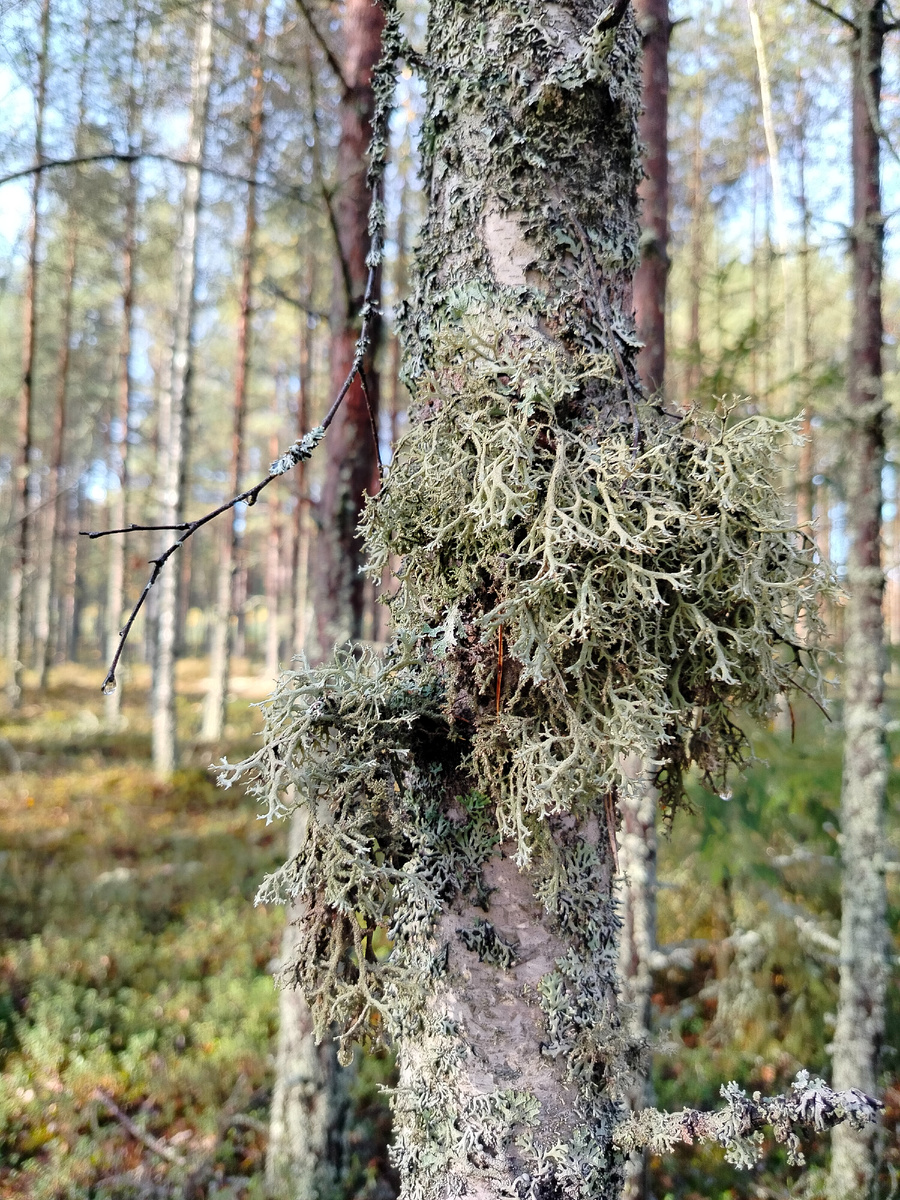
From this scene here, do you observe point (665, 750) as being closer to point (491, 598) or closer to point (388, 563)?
point (491, 598)

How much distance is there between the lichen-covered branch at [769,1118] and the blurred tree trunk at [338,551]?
2626mm

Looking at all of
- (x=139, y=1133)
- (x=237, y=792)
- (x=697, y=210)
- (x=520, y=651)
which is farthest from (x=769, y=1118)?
(x=697, y=210)

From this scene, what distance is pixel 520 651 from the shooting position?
3.40 feet

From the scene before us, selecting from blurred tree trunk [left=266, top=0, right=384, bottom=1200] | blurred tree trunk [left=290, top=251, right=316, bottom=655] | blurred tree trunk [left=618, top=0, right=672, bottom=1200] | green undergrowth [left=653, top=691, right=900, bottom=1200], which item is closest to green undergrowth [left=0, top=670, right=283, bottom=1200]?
blurred tree trunk [left=266, top=0, right=384, bottom=1200]

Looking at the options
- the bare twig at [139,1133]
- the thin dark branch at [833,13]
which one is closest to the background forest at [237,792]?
the bare twig at [139,1133]

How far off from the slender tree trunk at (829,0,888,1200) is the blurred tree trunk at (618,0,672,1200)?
0.93 m

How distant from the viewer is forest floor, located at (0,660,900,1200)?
386 centimetres

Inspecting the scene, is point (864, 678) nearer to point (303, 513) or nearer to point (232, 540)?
point (232, 540)

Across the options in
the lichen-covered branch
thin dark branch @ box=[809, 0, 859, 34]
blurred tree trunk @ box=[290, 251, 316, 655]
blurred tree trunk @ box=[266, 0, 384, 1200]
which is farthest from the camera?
blurred tree trunk @ box=[290, 251, 316, 655]

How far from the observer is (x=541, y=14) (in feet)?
4.00

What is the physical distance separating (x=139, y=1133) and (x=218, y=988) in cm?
143

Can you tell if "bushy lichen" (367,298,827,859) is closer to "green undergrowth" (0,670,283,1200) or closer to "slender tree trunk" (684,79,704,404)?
"green undergrowth" (0,670,283,1200)

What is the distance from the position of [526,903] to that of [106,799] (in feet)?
31.5

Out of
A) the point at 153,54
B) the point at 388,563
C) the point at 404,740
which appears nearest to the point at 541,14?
the point at 388,563
